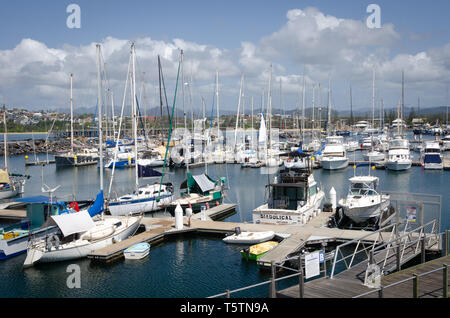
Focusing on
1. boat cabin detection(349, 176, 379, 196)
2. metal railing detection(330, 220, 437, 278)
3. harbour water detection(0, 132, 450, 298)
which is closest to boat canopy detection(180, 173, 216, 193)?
harbour water detection(0, 132, 450, 298)

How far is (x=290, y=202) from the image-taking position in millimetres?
29172

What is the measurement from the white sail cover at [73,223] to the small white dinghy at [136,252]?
275 centimetres

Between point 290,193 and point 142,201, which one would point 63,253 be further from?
point 290,193

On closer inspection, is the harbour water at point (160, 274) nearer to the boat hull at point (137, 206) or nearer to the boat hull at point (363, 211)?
the boat hull at point (363, 211)

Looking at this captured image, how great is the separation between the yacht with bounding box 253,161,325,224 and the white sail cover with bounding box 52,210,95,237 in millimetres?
10819

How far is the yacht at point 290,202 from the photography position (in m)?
27.7

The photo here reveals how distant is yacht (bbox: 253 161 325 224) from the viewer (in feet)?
90.8

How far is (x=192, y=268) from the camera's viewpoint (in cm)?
2253

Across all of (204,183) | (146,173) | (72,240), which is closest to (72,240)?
(72,240)

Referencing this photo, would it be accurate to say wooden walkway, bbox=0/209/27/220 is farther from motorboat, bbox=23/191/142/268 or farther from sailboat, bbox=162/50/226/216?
motorboat, bbox=23/191/142/268

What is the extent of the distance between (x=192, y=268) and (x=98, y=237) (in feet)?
21.5
